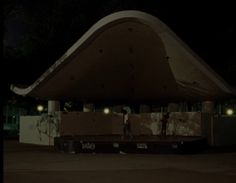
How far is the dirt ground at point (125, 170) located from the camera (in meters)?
13.0

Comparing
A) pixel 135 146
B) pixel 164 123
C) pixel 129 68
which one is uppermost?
pixel 129 68

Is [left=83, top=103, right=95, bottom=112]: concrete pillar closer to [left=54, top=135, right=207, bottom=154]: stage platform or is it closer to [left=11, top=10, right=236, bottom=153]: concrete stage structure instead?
[left=11, top=10, right=236, bottom=153]: concrete stage structure

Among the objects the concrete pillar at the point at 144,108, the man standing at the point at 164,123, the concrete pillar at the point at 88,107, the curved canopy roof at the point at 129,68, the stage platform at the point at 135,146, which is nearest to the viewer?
the stage platform at the point at 135,146

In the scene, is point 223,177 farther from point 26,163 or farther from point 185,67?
point 185,67

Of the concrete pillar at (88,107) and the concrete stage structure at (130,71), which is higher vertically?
the concrete stage structure at (130,71)

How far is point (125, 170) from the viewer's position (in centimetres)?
1530

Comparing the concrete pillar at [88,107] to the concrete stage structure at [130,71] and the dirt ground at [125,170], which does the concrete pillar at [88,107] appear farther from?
the dirt ground at [125,170]

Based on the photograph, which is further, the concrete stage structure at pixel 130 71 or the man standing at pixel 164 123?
the man standing at pixel 164 123

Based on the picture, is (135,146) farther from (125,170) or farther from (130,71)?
(130,71)

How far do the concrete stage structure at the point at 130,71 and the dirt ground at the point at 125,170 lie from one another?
7431mm

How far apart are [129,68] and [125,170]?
54.6 ft

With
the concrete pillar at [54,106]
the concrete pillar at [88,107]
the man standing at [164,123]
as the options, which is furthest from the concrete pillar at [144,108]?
the man standing at [164,123]

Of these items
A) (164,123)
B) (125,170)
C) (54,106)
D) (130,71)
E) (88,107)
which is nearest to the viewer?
(125,170)

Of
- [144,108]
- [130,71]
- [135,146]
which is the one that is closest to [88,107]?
[130,71]
